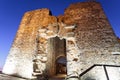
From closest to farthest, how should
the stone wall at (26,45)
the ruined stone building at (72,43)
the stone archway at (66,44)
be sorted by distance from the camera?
the ruined stone building at (72,43) → the stone archway at (66,44) → the stone wall at (26,45)

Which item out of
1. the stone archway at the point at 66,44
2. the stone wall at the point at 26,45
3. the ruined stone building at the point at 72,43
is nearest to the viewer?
the ruined stone building at the point at 72,43

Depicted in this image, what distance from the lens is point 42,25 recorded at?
6297 mm

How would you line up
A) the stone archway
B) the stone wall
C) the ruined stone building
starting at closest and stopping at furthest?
the ruined stone building
the stone archway
the stone wall

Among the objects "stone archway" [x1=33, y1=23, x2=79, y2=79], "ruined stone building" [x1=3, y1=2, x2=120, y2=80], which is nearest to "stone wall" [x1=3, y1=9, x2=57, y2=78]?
"ruined stone building" [x1=3, y1=2, x2=120, y2=80]

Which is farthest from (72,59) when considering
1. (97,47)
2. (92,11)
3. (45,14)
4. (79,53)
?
(45,14)

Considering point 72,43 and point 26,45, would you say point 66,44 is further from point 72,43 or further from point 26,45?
→ point 26,45

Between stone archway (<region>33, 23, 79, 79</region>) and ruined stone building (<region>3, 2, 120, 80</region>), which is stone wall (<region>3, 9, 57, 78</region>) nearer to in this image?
ruined stone building (<region>3, 2, 120, 80</region>)

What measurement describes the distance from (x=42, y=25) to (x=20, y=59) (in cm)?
197

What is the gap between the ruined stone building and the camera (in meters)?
4.58

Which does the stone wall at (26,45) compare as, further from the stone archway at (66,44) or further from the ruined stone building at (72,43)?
the stone archway at (66,44)

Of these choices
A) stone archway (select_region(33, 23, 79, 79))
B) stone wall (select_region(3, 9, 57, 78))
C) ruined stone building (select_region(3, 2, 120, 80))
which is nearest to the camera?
ruined stone building (select_region(3, 2, 120, 80))

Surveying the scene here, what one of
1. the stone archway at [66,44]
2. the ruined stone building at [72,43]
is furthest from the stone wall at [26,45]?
the stone archway at [66,44]

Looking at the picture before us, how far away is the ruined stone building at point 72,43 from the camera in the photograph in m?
4.58

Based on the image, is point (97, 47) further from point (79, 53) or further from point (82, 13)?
point (82, 13)
